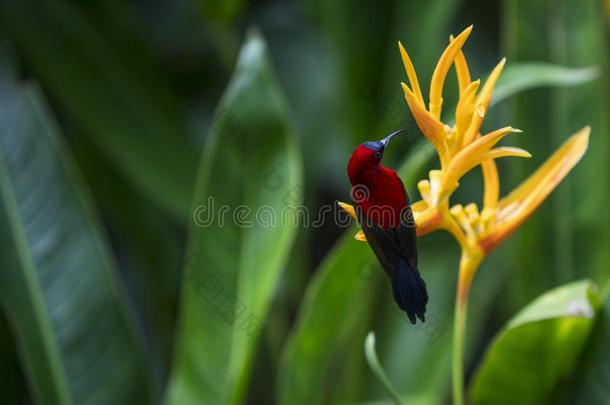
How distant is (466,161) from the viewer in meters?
0.33

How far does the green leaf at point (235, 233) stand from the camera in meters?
0.69

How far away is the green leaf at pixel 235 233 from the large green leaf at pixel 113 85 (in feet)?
1.09

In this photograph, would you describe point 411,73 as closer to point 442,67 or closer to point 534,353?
point 442,67

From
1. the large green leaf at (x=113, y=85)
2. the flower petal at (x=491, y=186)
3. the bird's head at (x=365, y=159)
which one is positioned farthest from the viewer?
the large green leaf at (x=113, y=85)

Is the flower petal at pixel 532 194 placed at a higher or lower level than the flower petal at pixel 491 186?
lower

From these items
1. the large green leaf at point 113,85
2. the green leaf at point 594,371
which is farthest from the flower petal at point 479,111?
the large green leaf at point 113,85

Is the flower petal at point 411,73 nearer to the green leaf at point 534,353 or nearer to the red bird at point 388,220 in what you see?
the red bird at point 388,220

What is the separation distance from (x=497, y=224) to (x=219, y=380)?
0.35 m

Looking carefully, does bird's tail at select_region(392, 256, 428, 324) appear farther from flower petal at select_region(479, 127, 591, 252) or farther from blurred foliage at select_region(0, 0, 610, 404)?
blurred foliage at select_region(0, 0, 610, 404)

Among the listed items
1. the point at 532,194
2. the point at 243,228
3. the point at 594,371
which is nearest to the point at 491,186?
the point at 532,194

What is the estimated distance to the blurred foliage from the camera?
0.68 metres

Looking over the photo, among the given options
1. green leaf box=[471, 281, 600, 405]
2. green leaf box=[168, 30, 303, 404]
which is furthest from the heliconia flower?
green leaf box=[168, 30, 303, 404]

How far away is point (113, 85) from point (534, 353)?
630mm

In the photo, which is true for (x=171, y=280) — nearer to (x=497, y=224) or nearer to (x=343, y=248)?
(x=343, y=248)
